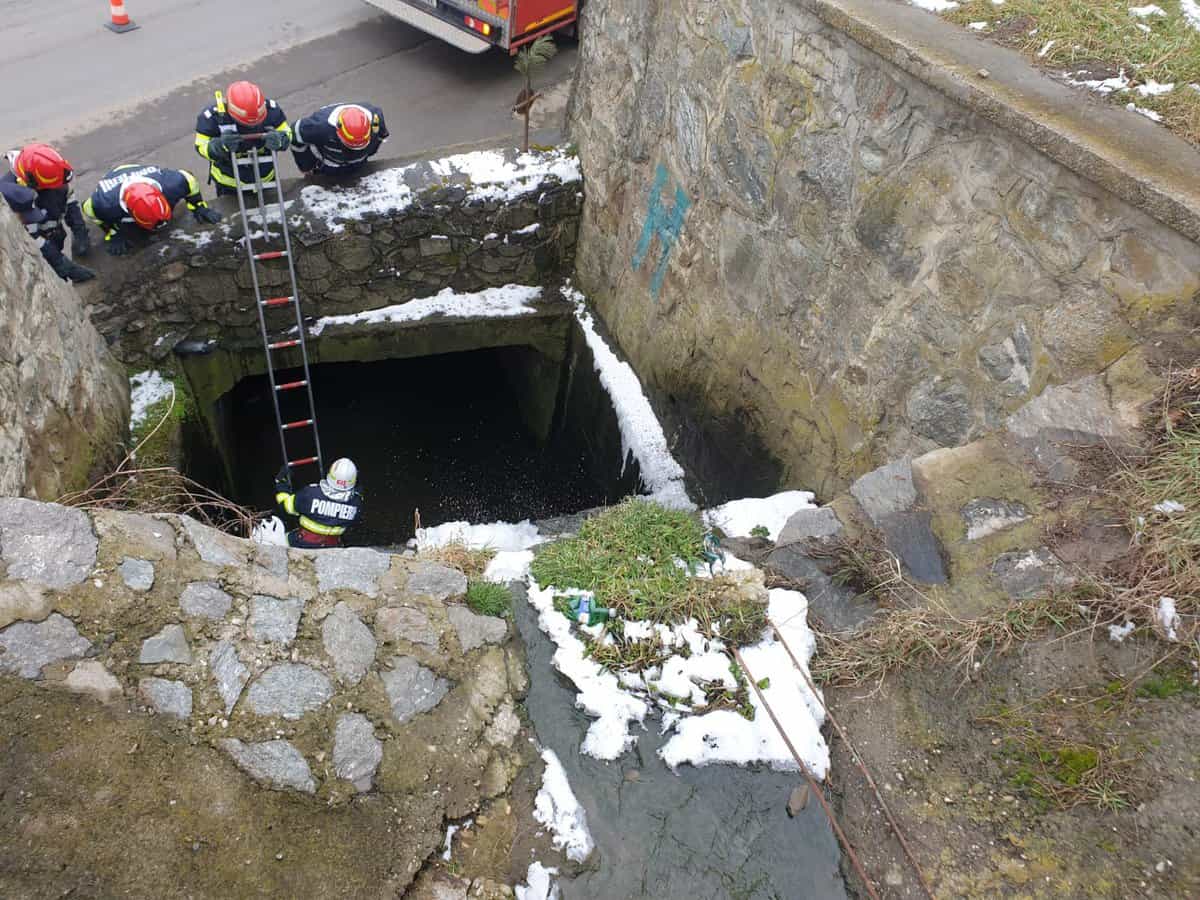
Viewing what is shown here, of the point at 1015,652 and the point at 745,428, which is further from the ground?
the point at 1015,652

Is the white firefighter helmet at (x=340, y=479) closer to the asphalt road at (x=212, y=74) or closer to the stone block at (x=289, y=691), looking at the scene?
the stone block at (x=289, y=691)

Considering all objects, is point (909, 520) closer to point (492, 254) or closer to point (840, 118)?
point (840, 118)

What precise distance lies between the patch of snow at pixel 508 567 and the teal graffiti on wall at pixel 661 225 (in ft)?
→ 9.15

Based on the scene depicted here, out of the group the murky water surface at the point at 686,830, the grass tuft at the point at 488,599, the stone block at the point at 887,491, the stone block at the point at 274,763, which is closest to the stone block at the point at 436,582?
the grass tuft at the point at 488,599

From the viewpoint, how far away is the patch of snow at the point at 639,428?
18.8 ft

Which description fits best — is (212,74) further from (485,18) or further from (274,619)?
(274,619)

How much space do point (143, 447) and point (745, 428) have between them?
3.85m

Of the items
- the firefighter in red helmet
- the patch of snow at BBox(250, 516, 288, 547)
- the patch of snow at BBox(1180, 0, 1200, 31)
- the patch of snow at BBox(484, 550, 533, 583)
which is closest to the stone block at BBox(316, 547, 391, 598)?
the patch of snow at BBox(484, 550, 533, 583)

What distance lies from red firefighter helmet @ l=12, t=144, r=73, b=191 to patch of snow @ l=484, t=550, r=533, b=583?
388cm

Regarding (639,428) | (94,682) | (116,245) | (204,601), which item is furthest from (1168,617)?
(116,245)

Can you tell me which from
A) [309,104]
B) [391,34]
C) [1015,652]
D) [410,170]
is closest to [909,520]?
[1015,652]

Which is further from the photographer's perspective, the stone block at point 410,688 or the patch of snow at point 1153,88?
the patch of snow at point 1153,88

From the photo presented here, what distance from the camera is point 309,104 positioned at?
323 inches

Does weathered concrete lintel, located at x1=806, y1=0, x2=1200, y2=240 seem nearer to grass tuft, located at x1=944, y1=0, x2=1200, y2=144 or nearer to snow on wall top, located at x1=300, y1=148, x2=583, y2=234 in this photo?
grass tuft, located at x1=944, y1=0, x2=1200, y2=144
